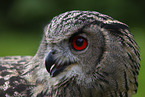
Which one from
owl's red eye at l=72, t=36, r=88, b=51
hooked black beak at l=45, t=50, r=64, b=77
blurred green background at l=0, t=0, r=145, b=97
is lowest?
hooked black beak at l=45, t=50, r=64, b=77

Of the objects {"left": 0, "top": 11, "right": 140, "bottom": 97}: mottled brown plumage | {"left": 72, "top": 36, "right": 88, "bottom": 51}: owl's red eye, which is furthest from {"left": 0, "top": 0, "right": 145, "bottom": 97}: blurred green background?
{"left": 72, "top": 36, "right": 88, "bottom": 51}: owl's red eye

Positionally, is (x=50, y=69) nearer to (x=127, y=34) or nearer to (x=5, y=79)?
(x=5, y=79)

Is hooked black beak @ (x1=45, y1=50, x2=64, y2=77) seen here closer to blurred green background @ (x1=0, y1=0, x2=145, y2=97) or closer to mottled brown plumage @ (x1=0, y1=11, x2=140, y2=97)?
mottled brown plumage @ (x1=0, y1=11, x2=140, y2=97)

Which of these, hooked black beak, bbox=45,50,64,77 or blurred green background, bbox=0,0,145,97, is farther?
blurred green background, bbox=0,0,145,97

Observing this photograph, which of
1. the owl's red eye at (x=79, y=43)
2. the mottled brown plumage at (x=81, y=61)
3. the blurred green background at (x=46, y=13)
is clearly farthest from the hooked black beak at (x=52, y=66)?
the blurred green background at (x=46, y=13)

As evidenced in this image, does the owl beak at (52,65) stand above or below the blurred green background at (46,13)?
below

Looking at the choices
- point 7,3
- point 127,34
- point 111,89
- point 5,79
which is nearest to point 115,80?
point 111,89

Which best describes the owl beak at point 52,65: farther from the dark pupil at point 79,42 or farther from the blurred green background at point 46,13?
the blurred green background at point 46,13
